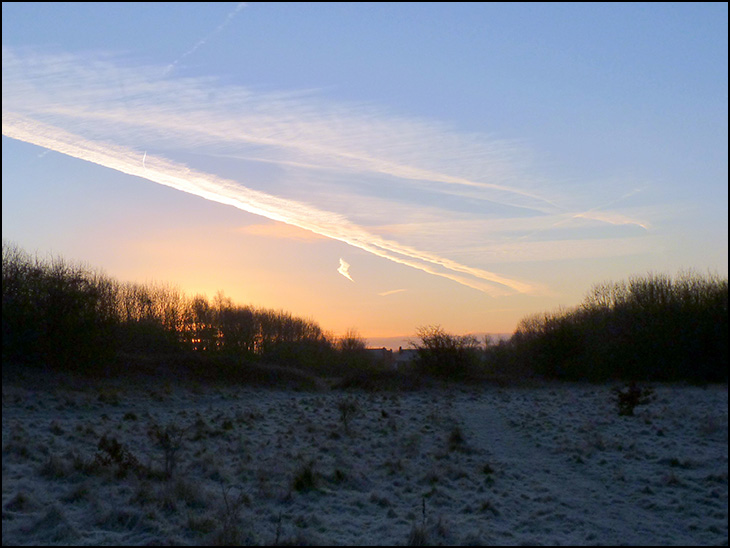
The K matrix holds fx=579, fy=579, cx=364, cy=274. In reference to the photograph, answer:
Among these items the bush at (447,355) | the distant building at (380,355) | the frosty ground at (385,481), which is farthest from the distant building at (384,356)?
the frosty ground at (385,481)

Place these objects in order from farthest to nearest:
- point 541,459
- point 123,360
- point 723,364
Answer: point 123,360, point 541,459, point 723,364

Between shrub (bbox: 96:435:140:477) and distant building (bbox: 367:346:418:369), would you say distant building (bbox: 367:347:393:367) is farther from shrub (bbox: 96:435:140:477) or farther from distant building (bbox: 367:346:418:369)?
shrub (bbox: 96:435:140:477)

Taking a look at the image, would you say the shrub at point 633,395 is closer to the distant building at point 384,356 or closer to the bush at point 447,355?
the bush at point 447,355

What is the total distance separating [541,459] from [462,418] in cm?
749

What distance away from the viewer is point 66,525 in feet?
21.8

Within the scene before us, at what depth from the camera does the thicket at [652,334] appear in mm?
5488

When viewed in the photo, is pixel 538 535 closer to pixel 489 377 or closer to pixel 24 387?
pixel 24 387

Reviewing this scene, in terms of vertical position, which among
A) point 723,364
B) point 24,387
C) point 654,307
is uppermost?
point 654,307

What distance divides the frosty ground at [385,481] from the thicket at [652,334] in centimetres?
32

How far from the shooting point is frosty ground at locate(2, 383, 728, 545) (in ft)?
22.0

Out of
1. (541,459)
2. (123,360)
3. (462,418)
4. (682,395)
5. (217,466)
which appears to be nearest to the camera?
(682,395)

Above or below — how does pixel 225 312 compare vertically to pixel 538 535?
above

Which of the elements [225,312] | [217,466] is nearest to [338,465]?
[217,466]

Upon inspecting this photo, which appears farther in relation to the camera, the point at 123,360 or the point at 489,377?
the point at 489,377
